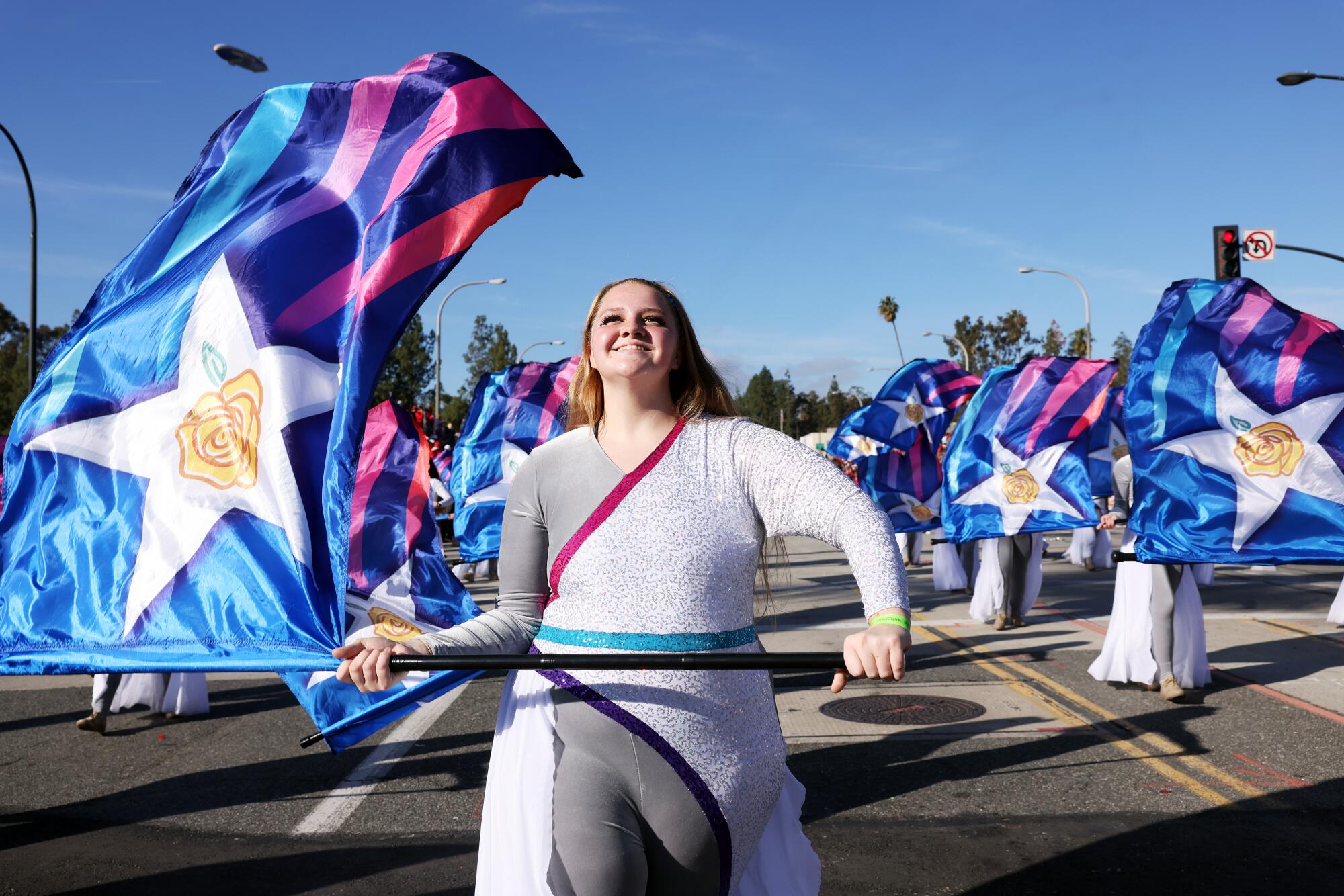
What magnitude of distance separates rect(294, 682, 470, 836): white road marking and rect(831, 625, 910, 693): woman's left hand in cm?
401

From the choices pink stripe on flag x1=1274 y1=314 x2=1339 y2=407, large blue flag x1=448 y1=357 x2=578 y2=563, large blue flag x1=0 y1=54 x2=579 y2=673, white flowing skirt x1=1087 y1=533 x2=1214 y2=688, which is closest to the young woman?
large blue flag x1=0 y1=54 x2=579 y2=673

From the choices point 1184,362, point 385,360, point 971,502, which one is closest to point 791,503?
point 385,360

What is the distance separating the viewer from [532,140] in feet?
10.8

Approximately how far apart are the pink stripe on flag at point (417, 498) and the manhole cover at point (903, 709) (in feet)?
9.42

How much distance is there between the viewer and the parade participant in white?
803 cm

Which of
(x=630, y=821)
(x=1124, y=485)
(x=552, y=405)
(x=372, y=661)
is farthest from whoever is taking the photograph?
(x=552, y=405)

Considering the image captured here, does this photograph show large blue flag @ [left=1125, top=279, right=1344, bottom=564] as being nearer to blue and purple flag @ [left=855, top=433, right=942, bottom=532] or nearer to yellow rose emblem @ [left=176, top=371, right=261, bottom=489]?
yellow rose emblem @ [left=176, top=371, right=261, bottom=489]

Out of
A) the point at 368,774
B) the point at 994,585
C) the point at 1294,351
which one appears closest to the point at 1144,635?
the point at 1294,351

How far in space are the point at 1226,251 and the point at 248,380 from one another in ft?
64.3

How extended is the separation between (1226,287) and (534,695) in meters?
6.54

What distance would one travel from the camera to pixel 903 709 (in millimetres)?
7750

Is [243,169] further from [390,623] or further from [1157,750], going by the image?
[1157,750]

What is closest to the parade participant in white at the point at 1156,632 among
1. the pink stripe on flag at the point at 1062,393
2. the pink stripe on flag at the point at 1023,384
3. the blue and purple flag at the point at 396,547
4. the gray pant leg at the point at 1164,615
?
the gray pant leg at the point at 1164,615

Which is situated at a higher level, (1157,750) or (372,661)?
(372,661)
